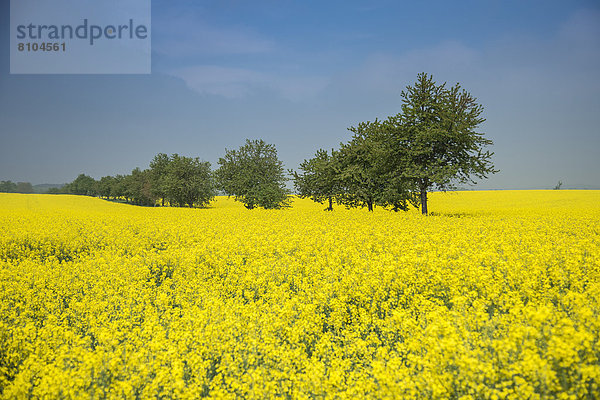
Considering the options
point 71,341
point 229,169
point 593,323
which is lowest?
point 71,341

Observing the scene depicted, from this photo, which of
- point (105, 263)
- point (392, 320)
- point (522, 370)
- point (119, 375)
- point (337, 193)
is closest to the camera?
point (522, 370)

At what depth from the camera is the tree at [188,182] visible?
5866 centimetres

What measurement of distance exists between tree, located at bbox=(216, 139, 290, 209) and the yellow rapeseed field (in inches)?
1218

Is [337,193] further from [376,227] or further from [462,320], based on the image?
[462,320]

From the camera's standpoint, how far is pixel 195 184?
58750mm

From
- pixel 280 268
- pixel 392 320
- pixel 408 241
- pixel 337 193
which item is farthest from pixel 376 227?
pixel 337 193

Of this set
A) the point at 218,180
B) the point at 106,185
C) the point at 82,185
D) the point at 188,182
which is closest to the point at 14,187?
the point at 82,185

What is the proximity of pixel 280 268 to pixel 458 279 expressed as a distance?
452 centimetres

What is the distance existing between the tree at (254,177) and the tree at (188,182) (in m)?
12.9

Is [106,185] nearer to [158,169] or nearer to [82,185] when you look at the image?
[82,185]

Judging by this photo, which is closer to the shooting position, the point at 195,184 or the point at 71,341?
the point at 71,341

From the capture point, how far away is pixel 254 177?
44.8 meters

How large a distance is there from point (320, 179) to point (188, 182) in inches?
1311

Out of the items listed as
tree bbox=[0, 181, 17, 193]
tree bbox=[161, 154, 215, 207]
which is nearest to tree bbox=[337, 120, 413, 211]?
tree bbox=[161, 154, 215, 207]
